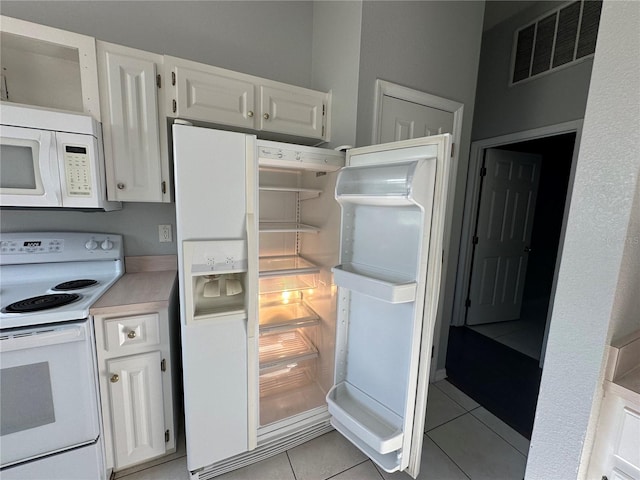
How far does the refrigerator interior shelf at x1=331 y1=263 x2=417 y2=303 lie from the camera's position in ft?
3.65

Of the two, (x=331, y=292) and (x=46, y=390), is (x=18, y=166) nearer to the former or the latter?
(x=46, y=390)

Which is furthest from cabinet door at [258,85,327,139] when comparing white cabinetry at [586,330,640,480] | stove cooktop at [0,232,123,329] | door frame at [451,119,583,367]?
door frame at [451,119,583,367]

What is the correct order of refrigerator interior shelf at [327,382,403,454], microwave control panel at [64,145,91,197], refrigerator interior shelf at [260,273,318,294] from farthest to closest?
refrigerator interior shelf at [260,273,318,294] < microwave control panel at [64,145,91,197] < refrigerator interior shelf at [327,382,403,454]

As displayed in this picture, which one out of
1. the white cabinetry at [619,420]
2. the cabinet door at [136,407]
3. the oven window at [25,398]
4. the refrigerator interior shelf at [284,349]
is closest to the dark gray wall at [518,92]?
the white cabinetry at [619,420]

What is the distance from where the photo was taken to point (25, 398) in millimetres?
1171

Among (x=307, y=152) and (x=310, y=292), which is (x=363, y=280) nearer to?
(x=307, y=152)

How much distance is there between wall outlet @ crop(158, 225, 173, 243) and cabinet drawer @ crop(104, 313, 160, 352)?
0.72 metres

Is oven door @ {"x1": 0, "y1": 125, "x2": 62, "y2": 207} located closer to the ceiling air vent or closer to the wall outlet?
the wall outlet

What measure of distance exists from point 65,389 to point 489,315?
3.92 meters

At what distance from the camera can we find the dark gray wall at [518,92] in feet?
7.08

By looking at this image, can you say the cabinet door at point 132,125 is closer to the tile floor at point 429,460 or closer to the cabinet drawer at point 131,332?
the cabinet drawer at point 131,332

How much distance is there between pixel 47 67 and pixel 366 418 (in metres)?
2.55

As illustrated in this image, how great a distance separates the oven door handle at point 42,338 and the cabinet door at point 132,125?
27.7 inches

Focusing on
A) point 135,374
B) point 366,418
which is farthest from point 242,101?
point 366,418
